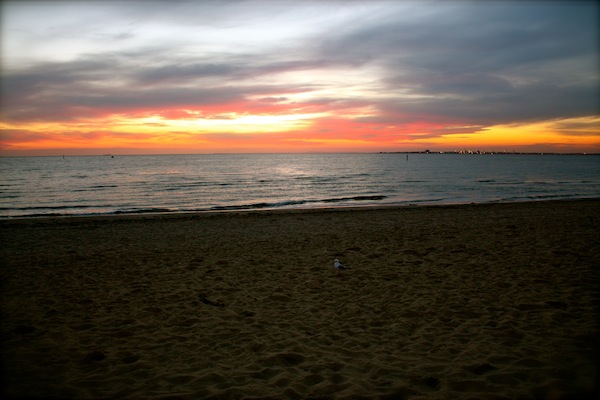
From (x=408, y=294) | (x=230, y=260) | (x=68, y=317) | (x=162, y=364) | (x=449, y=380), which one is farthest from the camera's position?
(x=230, y=260)

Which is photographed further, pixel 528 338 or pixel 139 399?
pixel 528 338

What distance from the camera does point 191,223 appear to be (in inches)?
669

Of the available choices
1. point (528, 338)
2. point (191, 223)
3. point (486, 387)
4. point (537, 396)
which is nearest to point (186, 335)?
point (486, 387)

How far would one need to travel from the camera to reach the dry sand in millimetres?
4199

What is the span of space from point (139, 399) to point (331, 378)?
7.28 feet

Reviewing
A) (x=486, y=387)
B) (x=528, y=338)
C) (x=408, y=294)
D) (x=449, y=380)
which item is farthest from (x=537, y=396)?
(x=408, y=294)

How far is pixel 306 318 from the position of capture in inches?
239

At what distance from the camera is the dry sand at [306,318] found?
420cm

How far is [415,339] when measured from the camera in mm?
5211

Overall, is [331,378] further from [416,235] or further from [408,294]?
[416,235]

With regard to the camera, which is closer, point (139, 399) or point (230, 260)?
point (139, 399)

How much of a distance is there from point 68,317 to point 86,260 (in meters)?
4.52

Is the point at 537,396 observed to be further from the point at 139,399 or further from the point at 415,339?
the point at 139,399

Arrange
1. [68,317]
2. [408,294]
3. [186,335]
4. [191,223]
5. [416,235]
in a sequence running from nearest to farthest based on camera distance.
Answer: [186,335], [68,317], [408,294], [416,235], [191,223]
